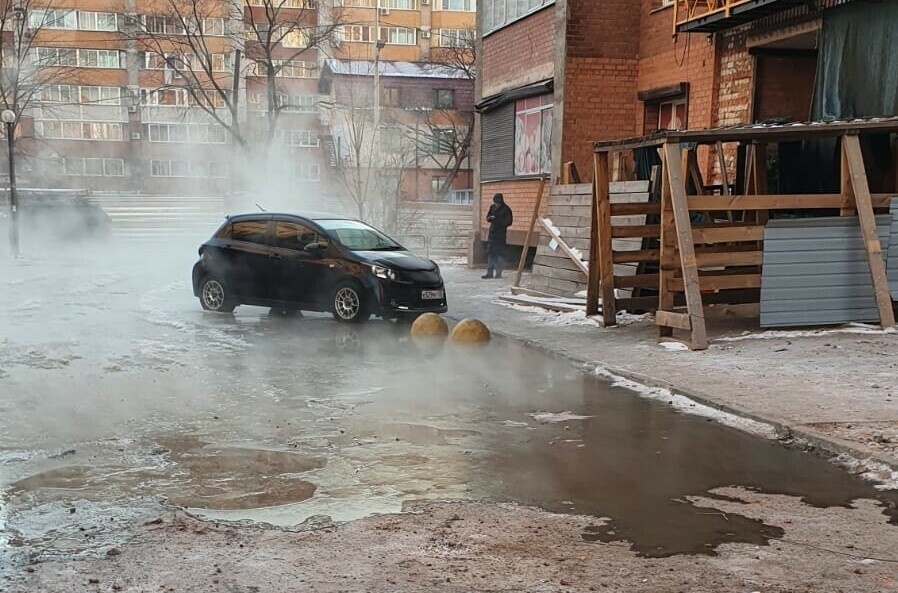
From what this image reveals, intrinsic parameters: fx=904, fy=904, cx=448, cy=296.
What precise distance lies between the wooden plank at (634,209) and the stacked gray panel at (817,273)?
1780 millimetres

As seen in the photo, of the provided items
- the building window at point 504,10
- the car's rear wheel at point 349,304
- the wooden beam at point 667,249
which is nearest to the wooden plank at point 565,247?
the wooden beam at point 667,249

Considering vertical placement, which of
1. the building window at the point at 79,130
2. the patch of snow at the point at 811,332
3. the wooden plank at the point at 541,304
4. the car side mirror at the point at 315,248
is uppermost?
the building window at the point at 79,130

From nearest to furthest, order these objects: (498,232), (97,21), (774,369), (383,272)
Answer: (774,369), (383,272), (498,232), (97,21)

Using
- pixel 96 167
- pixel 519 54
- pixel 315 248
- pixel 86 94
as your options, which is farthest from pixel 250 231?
pixel 86 94

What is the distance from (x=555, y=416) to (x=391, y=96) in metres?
48.8

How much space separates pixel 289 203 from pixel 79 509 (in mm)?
34183

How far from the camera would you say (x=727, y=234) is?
9.88 meters

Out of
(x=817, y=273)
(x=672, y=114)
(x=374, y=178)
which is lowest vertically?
(x=817, y=273)

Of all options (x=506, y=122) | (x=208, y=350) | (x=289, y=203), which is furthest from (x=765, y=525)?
(x=289, y=203)

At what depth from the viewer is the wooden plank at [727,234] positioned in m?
9.76

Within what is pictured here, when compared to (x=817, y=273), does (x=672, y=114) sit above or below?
above

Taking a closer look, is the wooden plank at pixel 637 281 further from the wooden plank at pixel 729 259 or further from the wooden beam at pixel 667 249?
the wooden plank at pixel 729 259

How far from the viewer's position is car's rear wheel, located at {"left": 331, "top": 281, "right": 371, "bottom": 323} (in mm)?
12297

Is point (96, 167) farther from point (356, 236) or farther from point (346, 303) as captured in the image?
point (346, 303)
